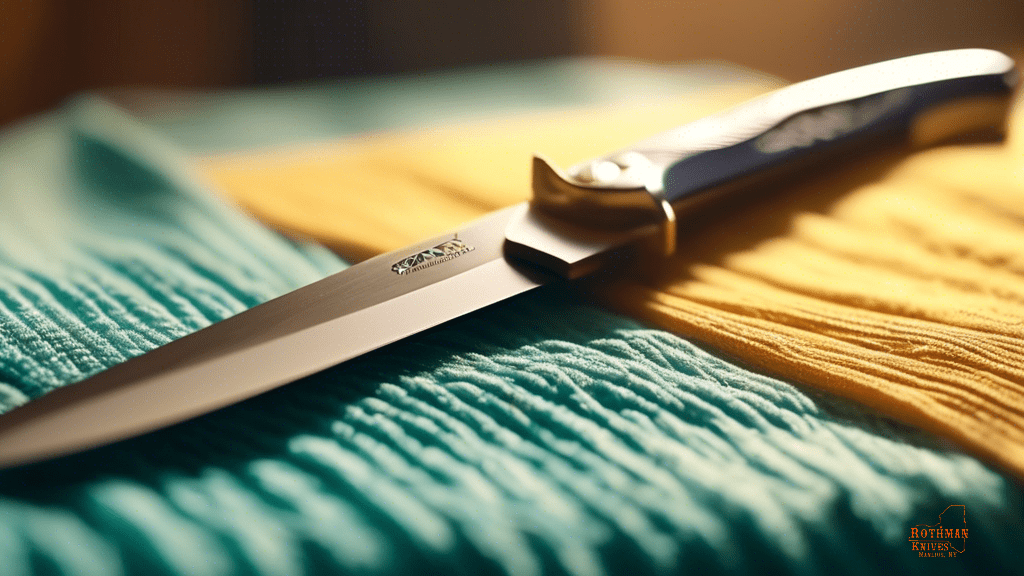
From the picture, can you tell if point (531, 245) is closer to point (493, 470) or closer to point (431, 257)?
point (431, 257)

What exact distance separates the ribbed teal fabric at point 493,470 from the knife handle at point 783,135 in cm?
9

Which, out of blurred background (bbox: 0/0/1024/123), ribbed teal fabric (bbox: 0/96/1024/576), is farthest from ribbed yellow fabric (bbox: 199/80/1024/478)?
blurred background (bbox: 0/0/1024/123)

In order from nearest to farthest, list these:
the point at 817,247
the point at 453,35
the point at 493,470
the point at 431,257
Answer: the point at 493,470 → the point at 431,257 → the point at 817,247 → the point at 453,35

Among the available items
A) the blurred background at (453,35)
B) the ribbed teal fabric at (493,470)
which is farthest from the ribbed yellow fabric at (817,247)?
the blurred background at (453,35)

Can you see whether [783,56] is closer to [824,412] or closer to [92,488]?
[824,412]

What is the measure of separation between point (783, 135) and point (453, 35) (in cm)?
84

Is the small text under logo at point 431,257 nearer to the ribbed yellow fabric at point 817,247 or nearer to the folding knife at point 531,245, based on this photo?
the folding knife at point 531,245

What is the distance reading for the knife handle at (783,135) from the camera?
0.60 meters

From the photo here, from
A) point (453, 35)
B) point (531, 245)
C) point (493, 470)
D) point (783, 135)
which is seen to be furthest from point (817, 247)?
point (453, 35)

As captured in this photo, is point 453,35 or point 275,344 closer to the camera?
point 275,344

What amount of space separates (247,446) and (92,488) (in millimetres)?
82

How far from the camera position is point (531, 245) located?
1.85ft

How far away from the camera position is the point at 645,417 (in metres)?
0.47

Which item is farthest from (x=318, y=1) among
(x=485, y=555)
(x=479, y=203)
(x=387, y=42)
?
(x=485, y=555)
